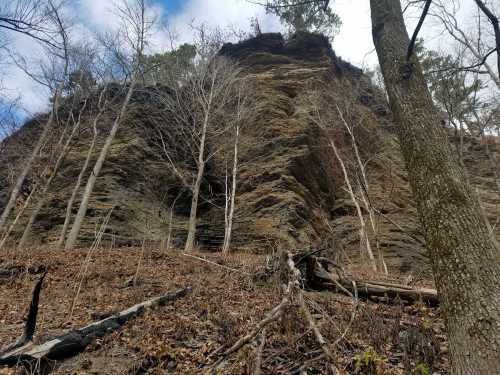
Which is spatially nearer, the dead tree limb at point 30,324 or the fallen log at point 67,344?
the fallen log at point 67,344

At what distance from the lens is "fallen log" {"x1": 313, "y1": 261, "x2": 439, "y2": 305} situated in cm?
539

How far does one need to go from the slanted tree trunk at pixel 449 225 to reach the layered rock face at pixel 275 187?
30.7 feet

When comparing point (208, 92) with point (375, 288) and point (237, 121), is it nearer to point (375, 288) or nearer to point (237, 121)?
point (237, 121)

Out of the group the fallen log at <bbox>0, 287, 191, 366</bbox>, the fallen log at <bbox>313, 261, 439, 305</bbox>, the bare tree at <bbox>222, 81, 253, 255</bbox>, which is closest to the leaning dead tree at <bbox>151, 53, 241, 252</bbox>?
the bare tree at <bbox>222, 81, 253, 255</bbox>

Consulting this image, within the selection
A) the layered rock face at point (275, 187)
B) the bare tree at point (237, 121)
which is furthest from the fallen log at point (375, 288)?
the bare tree at point (237, 121)

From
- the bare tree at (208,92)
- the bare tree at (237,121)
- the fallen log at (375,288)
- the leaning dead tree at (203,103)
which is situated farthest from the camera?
the leaning dead tree at (203,103)

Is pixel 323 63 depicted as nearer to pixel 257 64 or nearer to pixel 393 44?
pixel 257 64

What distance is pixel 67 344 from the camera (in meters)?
3.83

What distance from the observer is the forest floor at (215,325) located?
346cm

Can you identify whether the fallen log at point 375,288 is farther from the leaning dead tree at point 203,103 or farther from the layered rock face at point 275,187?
the leaning dead tree at point 203,103

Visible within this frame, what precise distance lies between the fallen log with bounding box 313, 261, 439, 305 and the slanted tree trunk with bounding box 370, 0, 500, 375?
2207 mm

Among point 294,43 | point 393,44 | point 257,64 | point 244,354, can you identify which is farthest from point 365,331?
point 294,43

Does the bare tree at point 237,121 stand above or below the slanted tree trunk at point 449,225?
above

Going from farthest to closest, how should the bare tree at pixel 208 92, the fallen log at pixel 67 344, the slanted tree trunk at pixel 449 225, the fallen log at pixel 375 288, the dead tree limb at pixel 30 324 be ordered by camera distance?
the bare tree at pixel 208 92 → the fallen log at pixel 375 288 → the dead tree limb at pixel 30 324 → the fallen log at pixel 67 344 → the slanted tree trunk at pixel 449 225
